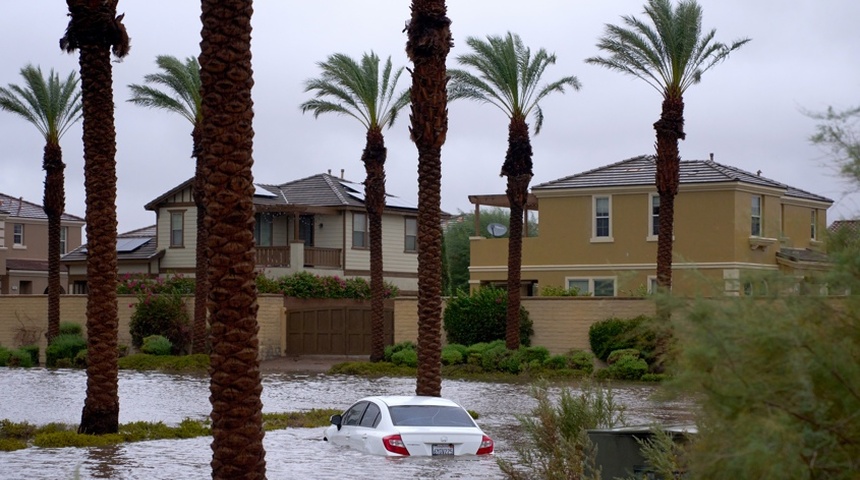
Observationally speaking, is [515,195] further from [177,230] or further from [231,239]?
[231,239]

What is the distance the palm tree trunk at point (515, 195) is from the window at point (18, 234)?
4101 centimetres

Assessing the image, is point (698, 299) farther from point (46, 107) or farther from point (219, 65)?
point (46, 107)

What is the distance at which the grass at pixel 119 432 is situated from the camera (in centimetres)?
2061

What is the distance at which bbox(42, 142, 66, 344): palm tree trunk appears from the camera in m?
47.2

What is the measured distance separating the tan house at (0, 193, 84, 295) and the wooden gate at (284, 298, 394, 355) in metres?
26.0

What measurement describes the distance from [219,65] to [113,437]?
9685 millimetres

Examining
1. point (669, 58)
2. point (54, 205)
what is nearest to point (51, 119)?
point (54, 205)

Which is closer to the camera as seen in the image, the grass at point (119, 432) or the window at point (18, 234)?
the grass at point (119, 432)

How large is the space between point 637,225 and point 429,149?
2651cm

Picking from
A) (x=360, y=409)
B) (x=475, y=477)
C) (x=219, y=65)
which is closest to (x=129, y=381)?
(x=360, y=409)

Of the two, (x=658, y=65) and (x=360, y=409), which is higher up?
(x=658, y=65)

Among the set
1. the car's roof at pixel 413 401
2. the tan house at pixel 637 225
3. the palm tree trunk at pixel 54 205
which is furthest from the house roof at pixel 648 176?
the car's roof at pixel 413 401

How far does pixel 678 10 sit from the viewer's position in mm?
38031

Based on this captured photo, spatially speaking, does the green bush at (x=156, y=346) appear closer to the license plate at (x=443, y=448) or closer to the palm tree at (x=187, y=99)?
the palm tree at (x=187, y=99)
